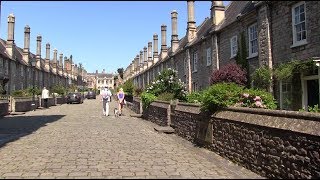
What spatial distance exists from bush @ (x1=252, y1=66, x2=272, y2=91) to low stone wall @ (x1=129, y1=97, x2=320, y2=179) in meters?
7.71

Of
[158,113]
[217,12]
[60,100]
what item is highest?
[217,12]

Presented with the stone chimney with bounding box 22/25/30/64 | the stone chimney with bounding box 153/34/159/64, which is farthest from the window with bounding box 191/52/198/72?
the stone chimney with bounding box 22/25/30/64

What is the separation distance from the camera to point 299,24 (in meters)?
16.4

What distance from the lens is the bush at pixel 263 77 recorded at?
17844 millimetres

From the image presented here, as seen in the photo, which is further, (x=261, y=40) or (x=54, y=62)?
(x=54, y=62)

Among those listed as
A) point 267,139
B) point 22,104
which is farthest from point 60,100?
point 267,139

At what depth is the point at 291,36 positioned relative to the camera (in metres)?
16.8

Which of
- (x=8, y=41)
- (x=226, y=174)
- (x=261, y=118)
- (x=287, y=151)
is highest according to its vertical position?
(x=8, y=41)

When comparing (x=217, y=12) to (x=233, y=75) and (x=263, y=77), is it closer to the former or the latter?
(x=233, y=75)

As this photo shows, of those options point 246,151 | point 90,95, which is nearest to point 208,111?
point 246,151

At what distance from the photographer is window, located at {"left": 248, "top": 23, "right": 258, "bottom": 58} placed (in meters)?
20.5

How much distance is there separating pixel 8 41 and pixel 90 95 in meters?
30.0

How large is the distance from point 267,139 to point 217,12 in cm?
2200

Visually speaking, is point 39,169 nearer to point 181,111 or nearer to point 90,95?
point 181,111
